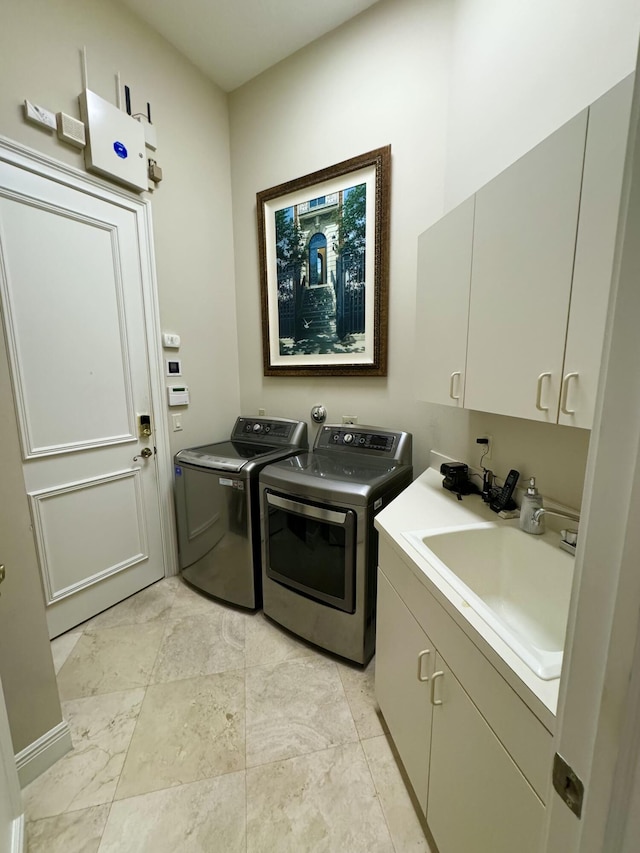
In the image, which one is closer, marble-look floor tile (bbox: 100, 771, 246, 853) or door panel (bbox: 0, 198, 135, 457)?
marble-look floor tile (bbox: 100, 771, 246, 853)

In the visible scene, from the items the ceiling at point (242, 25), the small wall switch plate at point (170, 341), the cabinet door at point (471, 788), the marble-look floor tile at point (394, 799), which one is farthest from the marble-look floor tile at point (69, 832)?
the ceiling at point (242, 25)

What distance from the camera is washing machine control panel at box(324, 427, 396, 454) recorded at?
6.47ft

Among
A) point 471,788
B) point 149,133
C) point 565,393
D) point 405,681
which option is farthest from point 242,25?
point 471,788

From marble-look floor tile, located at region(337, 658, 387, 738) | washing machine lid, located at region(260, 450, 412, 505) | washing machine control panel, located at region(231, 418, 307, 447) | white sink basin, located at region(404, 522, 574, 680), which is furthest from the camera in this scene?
washing machine control panel, located at region(231, 418, 307, 447)

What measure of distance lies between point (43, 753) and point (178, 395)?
1747 mm

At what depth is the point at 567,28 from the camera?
1.07 m

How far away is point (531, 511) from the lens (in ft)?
3.84

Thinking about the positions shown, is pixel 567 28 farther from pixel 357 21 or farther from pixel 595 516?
pixel 595 516

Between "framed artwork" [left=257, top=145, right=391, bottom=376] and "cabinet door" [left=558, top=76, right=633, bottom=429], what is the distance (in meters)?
1.23

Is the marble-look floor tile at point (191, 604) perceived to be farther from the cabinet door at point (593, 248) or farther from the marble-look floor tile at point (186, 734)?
the cabinet door at point (593, 248)

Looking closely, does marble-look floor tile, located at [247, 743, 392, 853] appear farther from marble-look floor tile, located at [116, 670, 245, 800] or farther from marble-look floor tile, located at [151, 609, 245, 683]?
marble-look floor tile, located at [151, 609, 245, 683]

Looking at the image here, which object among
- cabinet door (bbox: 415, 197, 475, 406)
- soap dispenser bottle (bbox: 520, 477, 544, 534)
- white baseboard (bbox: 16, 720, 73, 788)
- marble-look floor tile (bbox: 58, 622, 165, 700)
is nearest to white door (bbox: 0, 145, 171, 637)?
marble-look floor tile (bbox: 58, 622, 165, 700)

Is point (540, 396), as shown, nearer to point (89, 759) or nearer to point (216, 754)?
point (216, 754)

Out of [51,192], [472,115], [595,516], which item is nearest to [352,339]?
[472,115]
